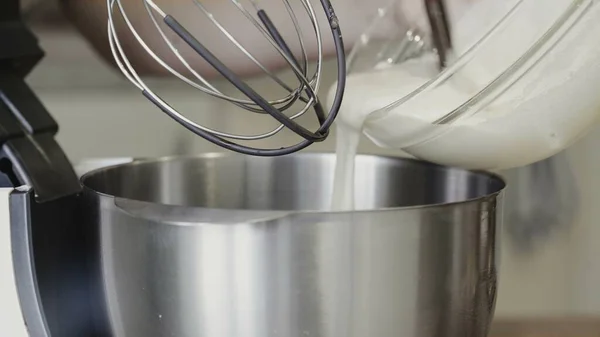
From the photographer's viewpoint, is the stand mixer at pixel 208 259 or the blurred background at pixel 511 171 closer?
the stand mixer at pixel 208 259

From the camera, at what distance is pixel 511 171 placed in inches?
21.8

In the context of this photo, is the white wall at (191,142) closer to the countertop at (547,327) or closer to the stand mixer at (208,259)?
the countertop at (547,327)

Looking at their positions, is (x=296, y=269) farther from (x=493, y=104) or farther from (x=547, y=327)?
(x=547, y=327)

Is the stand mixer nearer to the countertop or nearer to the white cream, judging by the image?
the white cream

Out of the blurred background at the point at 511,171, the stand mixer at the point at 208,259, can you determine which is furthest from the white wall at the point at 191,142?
the stand mixer at the point at 208,259

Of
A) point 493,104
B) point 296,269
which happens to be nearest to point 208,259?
point 296,269

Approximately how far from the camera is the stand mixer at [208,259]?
0.29 metres

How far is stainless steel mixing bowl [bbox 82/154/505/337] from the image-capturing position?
0.29 m

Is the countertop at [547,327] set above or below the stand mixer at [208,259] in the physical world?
below

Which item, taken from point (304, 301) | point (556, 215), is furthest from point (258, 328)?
point (556, 215)

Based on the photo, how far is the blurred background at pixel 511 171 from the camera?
1.81 feet

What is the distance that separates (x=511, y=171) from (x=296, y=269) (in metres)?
0.31

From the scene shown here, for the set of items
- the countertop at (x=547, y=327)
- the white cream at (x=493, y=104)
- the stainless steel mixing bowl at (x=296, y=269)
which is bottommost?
the countertop at (x=547, y=327)

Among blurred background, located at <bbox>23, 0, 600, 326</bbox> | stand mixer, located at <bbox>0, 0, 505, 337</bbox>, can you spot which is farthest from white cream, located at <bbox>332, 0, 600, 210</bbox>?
blurred background, located at <bbox>23, 0, 600, 326</bbox>
